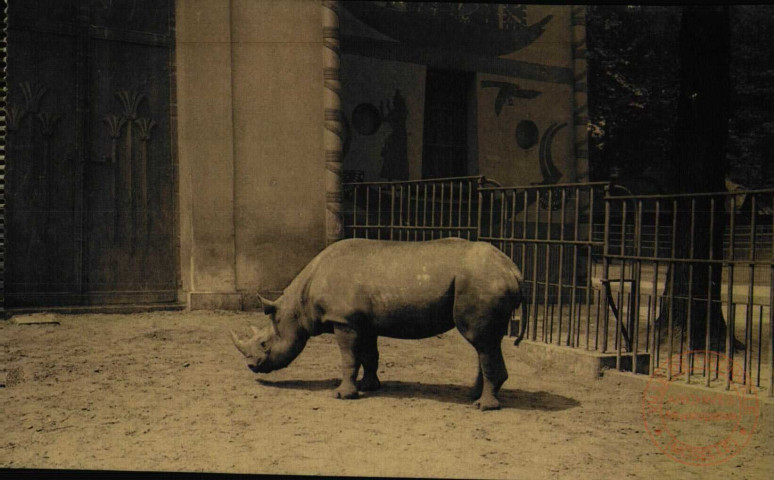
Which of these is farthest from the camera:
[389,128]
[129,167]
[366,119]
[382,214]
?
[389,128]

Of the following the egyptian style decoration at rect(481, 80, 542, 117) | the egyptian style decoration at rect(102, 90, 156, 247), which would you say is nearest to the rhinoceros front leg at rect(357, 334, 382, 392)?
the egyptian style decoration at rect(102, 90, 156, 247)

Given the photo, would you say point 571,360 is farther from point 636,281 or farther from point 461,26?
point 461,26

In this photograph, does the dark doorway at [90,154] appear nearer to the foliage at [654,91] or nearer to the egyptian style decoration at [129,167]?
the egyptian style decoration at [129,167]

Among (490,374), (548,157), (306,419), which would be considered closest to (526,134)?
(548,157)

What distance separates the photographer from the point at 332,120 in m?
8.52

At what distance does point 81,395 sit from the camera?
5.36 m

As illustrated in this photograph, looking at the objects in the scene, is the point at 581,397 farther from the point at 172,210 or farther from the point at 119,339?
the point at 172,210

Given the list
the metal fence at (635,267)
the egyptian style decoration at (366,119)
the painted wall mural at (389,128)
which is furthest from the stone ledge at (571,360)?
the egyptian style decoration at (366,119)

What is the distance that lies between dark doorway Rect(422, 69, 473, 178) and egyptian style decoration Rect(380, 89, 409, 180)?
69 centimetres

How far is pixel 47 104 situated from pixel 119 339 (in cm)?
282

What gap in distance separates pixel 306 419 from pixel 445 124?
6.84 m

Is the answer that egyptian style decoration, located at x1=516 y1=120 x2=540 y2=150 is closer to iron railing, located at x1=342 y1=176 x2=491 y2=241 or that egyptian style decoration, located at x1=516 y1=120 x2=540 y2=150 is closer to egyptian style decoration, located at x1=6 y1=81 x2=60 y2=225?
iron railing, located at x1=342 y1=176 x2=491 y2=241

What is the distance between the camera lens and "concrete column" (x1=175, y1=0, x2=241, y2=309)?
841 centimetres

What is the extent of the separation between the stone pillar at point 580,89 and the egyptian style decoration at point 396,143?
10.1ft
